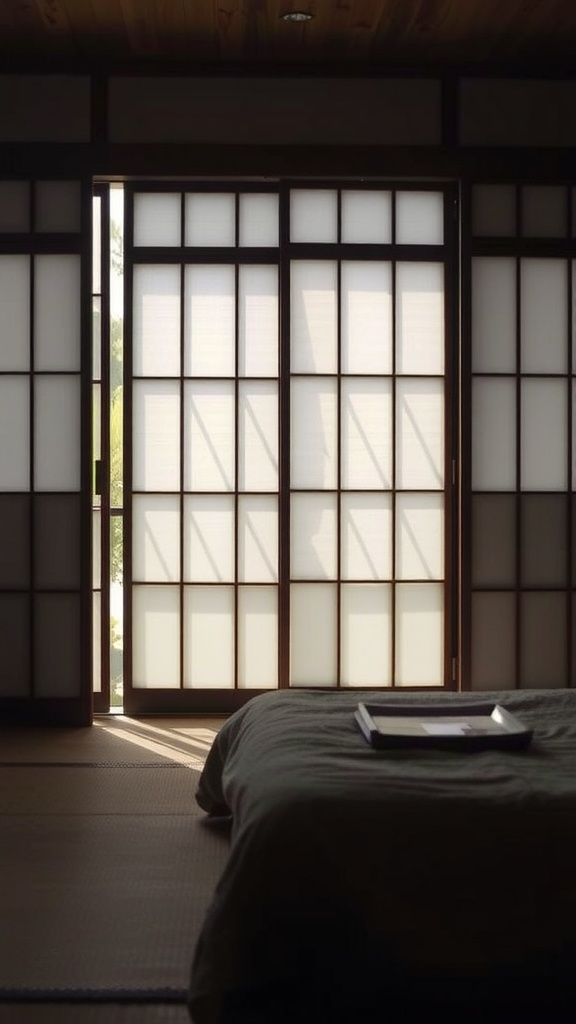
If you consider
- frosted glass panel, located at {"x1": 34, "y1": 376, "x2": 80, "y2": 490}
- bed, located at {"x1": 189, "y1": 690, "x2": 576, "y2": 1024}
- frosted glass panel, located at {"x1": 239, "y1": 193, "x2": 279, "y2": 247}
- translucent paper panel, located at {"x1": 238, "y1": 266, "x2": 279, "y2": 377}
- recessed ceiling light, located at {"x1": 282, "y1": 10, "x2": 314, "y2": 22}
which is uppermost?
recessed ceiling light, located at {"x1": 282, "y1": 10, "x2": 314, "y2": 22}

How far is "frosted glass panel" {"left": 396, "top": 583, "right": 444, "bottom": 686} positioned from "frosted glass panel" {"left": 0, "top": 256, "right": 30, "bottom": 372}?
1951 millimetres

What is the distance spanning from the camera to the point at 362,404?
5168mm

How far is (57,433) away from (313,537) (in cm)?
120

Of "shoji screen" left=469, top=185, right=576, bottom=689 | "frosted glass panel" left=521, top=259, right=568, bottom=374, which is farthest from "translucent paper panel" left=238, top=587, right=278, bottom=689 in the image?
"frosted glass panel" left=521, top=259, right=568, bottom=374

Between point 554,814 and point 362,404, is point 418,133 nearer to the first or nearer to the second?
point 362,404

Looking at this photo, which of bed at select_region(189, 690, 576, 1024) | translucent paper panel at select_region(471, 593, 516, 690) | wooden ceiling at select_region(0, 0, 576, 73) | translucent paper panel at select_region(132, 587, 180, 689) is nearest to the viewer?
bed at select_region(189, 690, 576, 1024)

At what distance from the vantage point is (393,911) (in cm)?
204

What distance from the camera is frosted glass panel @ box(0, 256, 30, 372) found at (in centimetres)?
502

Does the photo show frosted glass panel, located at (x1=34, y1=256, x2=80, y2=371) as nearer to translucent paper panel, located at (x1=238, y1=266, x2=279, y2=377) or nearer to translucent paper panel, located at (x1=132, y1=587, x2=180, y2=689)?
translucent paper panel, located at (x1=238, y1=266, x2=279, y2=377)

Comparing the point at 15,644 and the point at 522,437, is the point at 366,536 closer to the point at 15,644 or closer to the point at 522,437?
the point at 522,437

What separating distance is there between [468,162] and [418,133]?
0.82ft

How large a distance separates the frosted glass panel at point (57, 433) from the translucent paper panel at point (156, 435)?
289 millimetres

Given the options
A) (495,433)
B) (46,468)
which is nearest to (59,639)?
(46,468)

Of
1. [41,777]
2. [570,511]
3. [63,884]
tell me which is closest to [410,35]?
[570,511]
